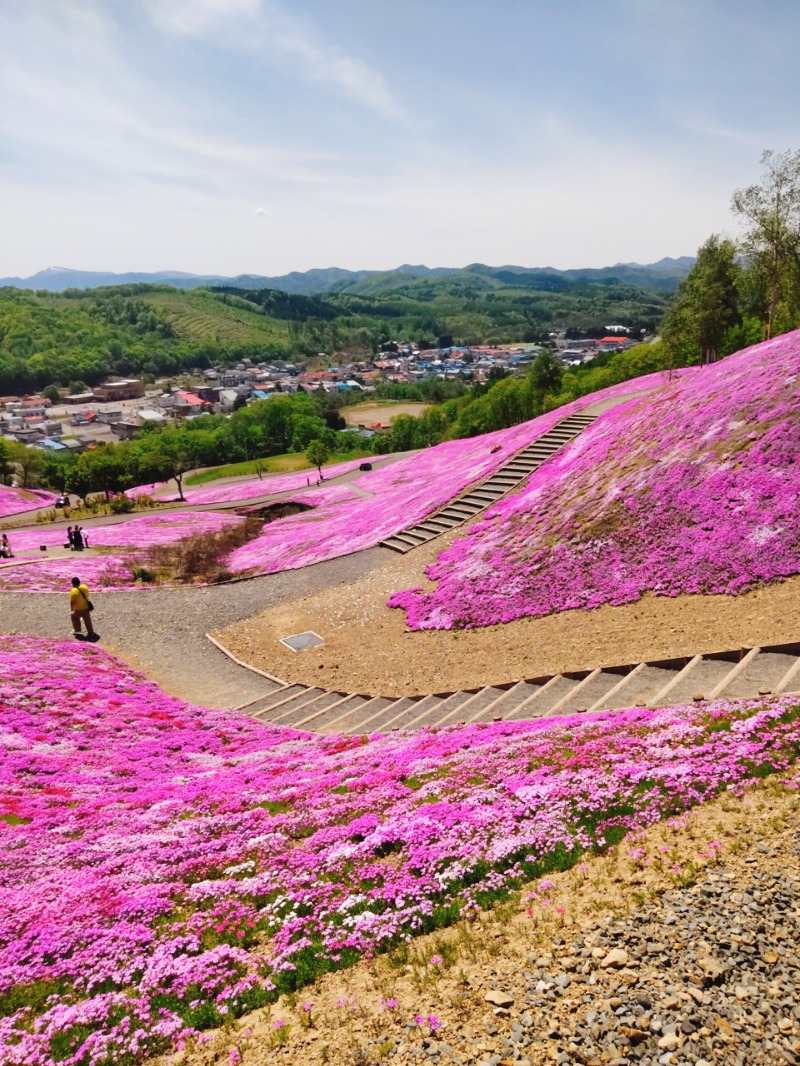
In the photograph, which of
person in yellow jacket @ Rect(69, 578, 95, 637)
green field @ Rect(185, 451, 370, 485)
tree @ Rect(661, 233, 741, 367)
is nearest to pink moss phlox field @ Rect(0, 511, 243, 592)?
person in yellow jacket @ Rect(69, 578, 95, 637)

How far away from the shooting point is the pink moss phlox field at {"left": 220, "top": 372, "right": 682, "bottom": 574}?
38906 mm

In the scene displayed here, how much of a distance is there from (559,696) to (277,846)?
877 cm

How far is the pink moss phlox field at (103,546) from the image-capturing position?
3667 cm

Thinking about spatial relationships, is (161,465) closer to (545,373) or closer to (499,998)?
(545,373)

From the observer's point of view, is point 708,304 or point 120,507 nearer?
point 708,304

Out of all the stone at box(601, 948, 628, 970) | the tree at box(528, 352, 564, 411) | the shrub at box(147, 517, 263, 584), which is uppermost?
the tree at box(528, 352, 564, 411)

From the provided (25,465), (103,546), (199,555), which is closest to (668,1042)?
(199,555)

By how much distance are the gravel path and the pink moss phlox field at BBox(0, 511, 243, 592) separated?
2.72m

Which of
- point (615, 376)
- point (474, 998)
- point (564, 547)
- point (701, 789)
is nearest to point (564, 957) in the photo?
point (474, 998)

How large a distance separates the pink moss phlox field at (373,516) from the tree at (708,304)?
7596 millimetres

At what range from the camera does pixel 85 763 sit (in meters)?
15.6

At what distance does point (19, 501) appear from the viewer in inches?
3000

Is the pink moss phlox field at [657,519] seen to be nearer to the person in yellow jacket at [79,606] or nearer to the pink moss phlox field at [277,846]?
the pink moss phlox field at [277,846]

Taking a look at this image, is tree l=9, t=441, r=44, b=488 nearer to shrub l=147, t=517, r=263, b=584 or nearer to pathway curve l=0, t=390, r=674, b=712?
shrub l=147, t=517, r=263, b=584
